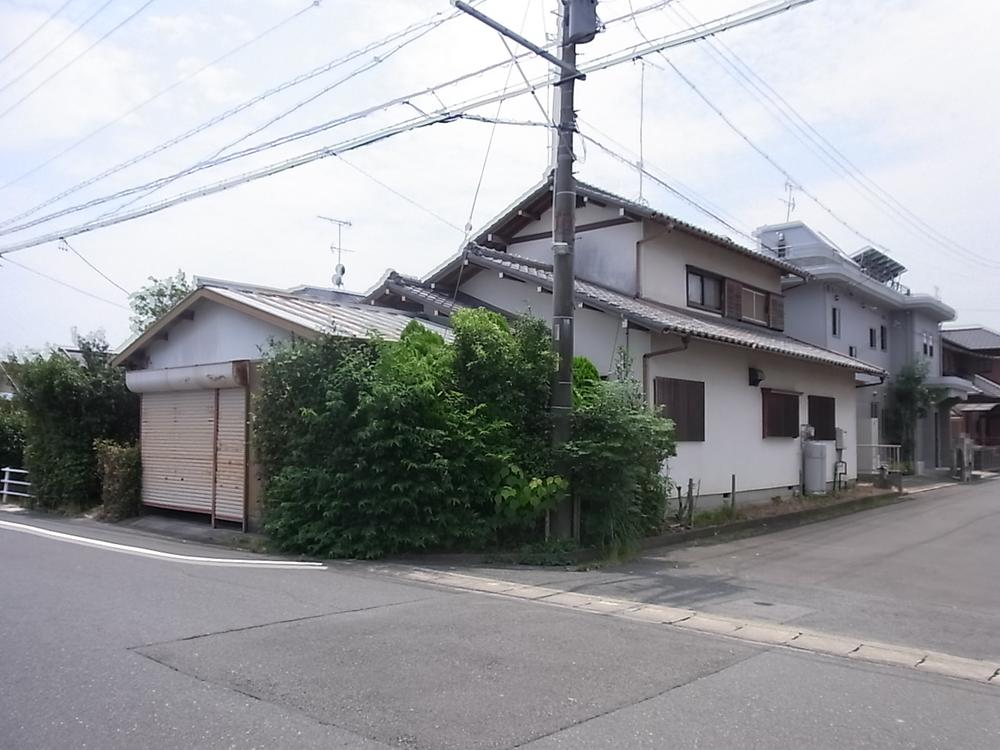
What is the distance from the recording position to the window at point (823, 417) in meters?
20.0

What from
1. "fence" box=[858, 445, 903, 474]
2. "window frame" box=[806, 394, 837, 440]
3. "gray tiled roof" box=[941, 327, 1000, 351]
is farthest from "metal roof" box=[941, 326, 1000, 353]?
"window frame" box=[806, 394, 837, 440]

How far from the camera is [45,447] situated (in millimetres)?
17641

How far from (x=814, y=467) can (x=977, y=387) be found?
23.1 meters

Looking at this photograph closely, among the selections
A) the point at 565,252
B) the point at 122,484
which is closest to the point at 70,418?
the point at 122,484

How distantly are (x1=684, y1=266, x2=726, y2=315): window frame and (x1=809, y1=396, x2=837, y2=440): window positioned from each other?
11.4 feet

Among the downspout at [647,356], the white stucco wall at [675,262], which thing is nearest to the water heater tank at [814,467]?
the white stucco wall at [675,262]

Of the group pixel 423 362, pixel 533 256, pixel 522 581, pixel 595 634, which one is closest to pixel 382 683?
pixel 595 634

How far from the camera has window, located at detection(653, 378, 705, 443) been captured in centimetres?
1443

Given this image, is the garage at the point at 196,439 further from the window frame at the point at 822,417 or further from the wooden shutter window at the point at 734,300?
the window frame at the point at 822,417

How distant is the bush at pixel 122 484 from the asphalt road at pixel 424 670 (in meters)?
5.73

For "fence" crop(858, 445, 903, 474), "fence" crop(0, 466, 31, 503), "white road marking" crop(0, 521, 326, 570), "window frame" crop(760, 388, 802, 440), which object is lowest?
"white road marking" crop(0, 521, 326, 570)

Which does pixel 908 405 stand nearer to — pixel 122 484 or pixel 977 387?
pixel 977 387

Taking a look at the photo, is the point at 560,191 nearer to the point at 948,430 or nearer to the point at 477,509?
the point at 477,509

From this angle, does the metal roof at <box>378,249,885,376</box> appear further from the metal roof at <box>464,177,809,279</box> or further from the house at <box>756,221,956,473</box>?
the house at <box>756,221,956,473</box>
